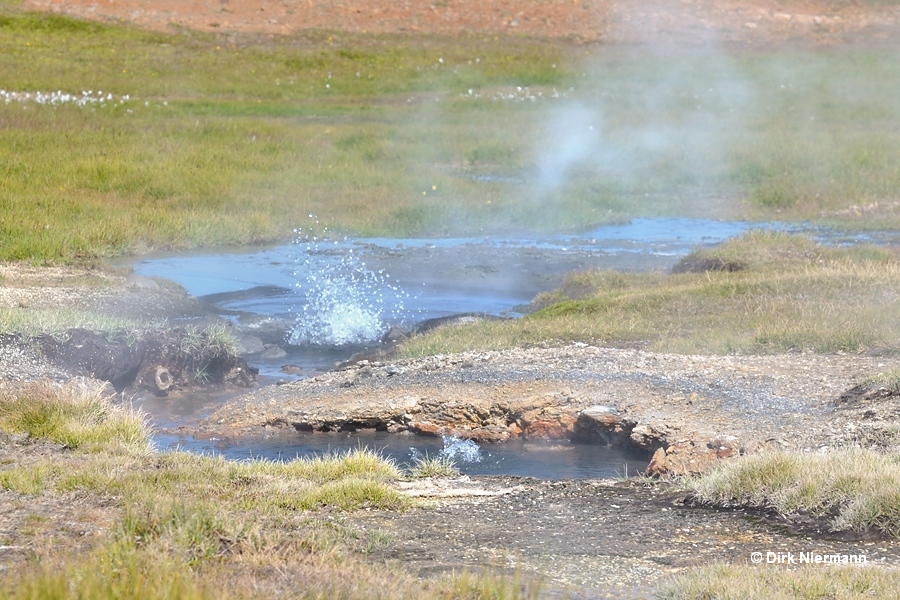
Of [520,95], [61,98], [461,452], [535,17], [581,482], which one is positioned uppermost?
[535,17]

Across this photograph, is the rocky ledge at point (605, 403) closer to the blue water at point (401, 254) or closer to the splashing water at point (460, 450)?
the splashing water at point (460, 450)

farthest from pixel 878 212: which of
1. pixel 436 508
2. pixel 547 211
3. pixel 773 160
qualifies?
pixel 436 508

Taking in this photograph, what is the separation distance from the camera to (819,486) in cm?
576

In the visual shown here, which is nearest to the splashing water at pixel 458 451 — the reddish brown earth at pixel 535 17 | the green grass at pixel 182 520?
the green grass at pixel 182 520

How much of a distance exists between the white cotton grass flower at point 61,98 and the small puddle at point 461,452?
16.3 meters

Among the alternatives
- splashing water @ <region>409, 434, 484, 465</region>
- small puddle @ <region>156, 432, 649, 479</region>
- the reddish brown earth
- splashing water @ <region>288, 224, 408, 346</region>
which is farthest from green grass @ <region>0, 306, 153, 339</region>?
the reddish brown earth

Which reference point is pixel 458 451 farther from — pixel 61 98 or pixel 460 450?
pixel 61 98

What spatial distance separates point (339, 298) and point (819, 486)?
848cm

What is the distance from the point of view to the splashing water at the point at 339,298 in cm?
1227

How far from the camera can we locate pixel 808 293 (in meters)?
11.8

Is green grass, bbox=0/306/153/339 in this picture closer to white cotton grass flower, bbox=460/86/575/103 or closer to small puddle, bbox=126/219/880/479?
small puddle, bbox=126/219/880/479

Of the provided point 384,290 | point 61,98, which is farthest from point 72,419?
point 61,98

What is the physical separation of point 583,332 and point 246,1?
31.2 metres

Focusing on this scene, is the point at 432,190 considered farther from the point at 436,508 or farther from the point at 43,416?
the point at 436,508
